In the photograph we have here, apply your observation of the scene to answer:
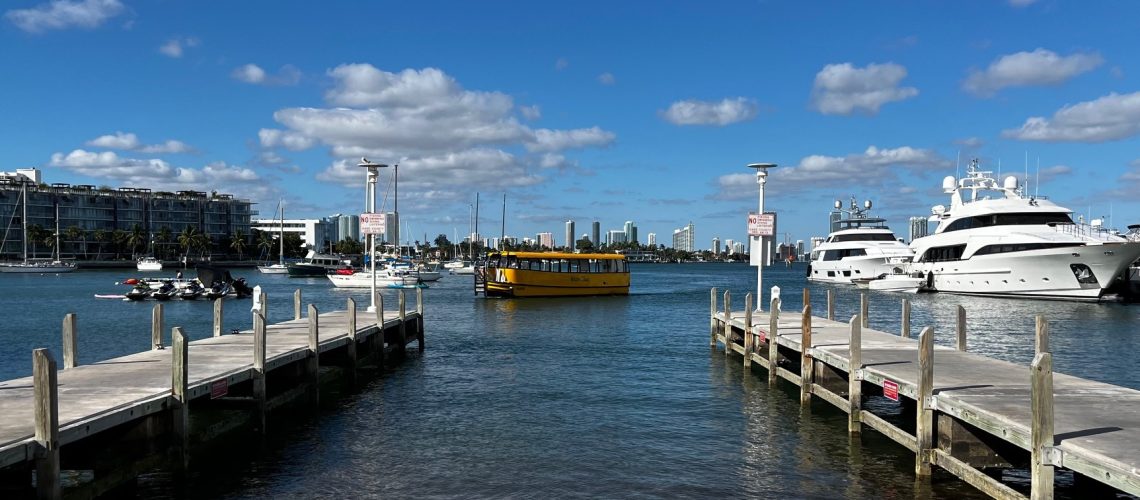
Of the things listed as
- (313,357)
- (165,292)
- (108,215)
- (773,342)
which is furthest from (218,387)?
(108,215)

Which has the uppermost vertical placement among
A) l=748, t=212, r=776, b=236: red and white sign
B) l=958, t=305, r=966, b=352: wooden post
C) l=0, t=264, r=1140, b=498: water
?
l=748, t=212, r=776, b=236: red and white sign

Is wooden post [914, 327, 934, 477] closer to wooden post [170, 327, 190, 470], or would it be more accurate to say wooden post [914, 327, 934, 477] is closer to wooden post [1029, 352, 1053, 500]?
wooden post [1029, 352, 1053, 500]

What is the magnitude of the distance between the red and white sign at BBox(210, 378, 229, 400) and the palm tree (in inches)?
6629

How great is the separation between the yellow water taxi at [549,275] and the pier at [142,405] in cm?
3609

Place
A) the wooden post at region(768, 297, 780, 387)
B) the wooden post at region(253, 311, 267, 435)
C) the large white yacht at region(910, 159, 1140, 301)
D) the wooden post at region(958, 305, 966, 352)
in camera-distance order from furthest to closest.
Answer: the large white yacht at region(910, 159, 1140, 301), the wooden post at region(768, 297, 780, 387), the wooden post at region(958, 305, 966, 352), the wooden post at region(253, 311, 267, 435)

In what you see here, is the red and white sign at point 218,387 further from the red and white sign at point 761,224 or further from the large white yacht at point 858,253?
the large white yacht at point 858,253

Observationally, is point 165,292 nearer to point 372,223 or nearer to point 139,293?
point 139,293

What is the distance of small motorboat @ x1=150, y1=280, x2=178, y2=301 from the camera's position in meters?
56.8

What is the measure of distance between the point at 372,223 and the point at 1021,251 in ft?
153

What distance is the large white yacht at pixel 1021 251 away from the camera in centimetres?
5201

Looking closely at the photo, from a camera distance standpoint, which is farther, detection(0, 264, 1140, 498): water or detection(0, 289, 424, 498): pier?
detection(0, 264, 1140, 498): water

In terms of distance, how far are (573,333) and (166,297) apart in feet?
119

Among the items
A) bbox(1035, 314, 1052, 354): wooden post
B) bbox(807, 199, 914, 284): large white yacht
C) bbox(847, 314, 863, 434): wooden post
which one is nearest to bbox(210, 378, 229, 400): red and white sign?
bbox(847, 314, 863, 434): wooden post

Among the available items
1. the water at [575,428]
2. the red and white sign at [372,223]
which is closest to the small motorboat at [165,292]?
the water at [575,428]
